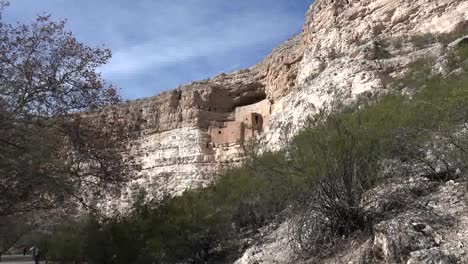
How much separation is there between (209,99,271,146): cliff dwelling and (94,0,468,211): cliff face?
6 cm

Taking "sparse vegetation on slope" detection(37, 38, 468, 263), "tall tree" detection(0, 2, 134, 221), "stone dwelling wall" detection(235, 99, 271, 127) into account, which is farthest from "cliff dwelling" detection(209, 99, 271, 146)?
"tall tree" detection(0, 2, 134, 221)

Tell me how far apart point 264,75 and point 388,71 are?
13.8m

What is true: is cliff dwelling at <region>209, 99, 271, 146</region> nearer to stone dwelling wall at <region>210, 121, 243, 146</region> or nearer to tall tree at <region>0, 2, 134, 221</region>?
stone dwelling wall at <region>210, 121, 243, 146</region>

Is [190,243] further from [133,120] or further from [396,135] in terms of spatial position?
[396,135]

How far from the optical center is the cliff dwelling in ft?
92.9

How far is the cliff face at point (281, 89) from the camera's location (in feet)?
54.5

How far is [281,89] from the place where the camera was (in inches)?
1045

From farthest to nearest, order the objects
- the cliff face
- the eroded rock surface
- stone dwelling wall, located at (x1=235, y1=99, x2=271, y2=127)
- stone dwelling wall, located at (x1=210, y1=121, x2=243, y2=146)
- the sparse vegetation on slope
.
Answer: stone dwelling wall, located at (x1=210, y1=121, x2=243, y2=146) → stone dwelling wall, located at (x1=235, y1=99, x2=271, y2=127) → the cliff face → the sparse vegetation on slope → the eroded rock surface

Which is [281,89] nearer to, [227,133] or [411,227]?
[227,133]

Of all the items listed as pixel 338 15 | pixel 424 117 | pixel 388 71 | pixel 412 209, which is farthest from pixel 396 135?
pixel 338 15

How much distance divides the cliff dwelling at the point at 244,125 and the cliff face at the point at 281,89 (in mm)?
57

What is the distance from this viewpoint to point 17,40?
26.5 feet

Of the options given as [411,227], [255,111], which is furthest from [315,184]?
[255,111]

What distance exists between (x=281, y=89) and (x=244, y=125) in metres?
3.36
